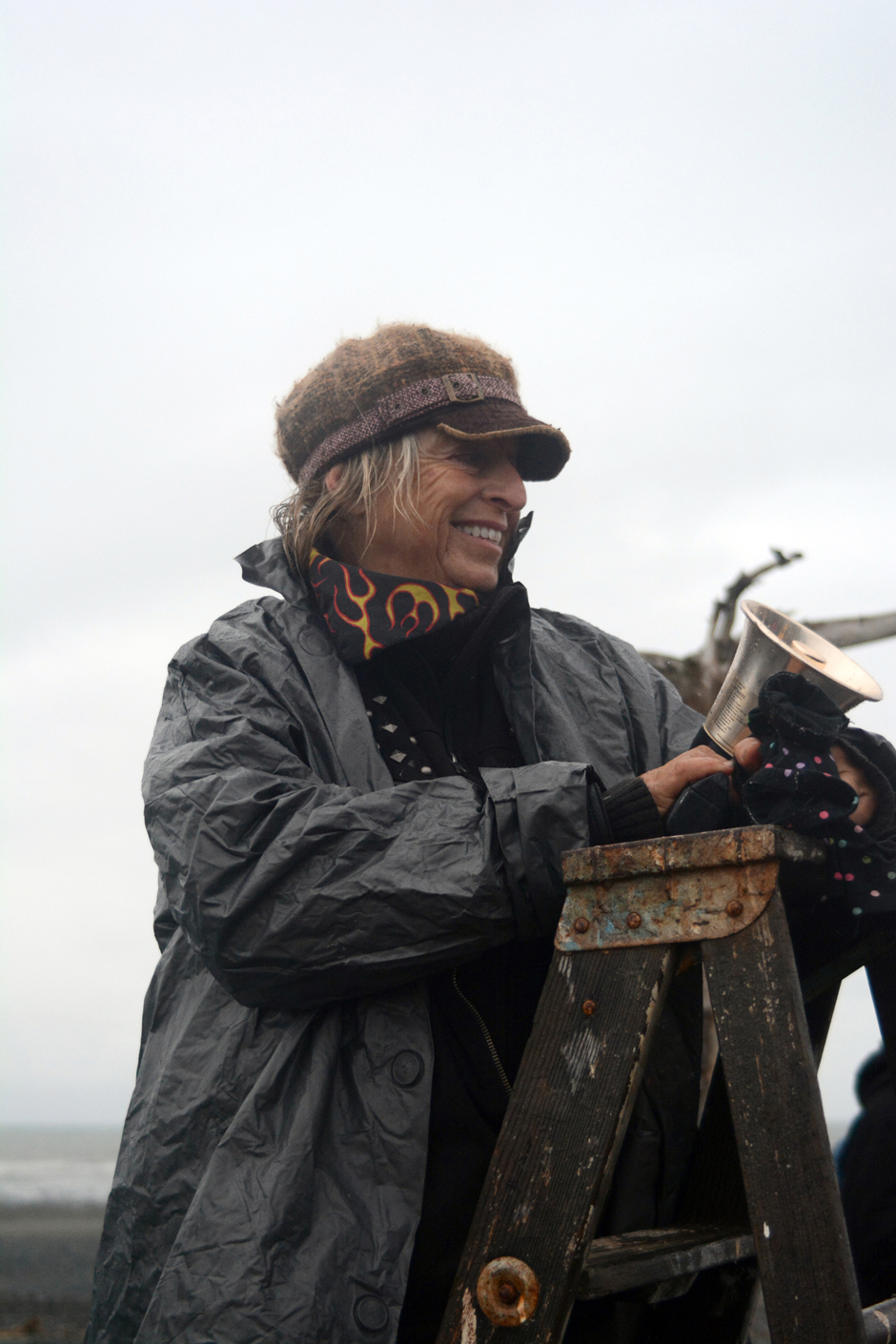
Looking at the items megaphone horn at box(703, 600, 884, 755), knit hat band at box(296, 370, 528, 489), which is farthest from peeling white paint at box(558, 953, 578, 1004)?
knit hat band at box(296, 370, 528, 489)

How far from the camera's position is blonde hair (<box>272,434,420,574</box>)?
290 cm

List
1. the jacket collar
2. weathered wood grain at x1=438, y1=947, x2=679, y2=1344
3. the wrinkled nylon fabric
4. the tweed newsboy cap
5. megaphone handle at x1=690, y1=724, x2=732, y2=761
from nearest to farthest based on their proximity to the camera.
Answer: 1. weathered wood grain at x1=438, y1=947, x2=679, y2=1344
2. the wrinkled nylon fabric
3. megaphone handle at x1=690, y1=724, x2=732, y2=761
4. the jacket collar
5. the tweed newsboy cap

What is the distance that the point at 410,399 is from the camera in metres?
Answer: 2.95

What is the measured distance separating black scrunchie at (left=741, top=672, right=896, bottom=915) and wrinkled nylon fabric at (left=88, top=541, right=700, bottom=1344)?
33 centimetres

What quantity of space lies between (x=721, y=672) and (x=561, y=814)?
5.02m

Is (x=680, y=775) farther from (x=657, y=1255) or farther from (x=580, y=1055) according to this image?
(x=657, y=1255)

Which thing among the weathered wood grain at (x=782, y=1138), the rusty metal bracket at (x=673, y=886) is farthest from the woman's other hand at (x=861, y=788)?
the weathered wood grain at (x=782, y=1138)

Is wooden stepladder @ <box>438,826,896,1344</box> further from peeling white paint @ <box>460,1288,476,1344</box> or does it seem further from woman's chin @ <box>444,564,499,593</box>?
woman's chin @ <box>444,564,499,593</box>

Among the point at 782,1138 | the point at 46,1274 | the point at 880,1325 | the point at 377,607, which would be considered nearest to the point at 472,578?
the point at 377,607

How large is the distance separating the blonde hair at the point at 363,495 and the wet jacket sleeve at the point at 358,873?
37.5 inches

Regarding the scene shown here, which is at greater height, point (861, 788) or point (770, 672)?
point (770, 672)

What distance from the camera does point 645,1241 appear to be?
2.00m

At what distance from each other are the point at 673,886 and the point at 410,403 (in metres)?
1.60

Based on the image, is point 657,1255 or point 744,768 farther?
point 744,768
